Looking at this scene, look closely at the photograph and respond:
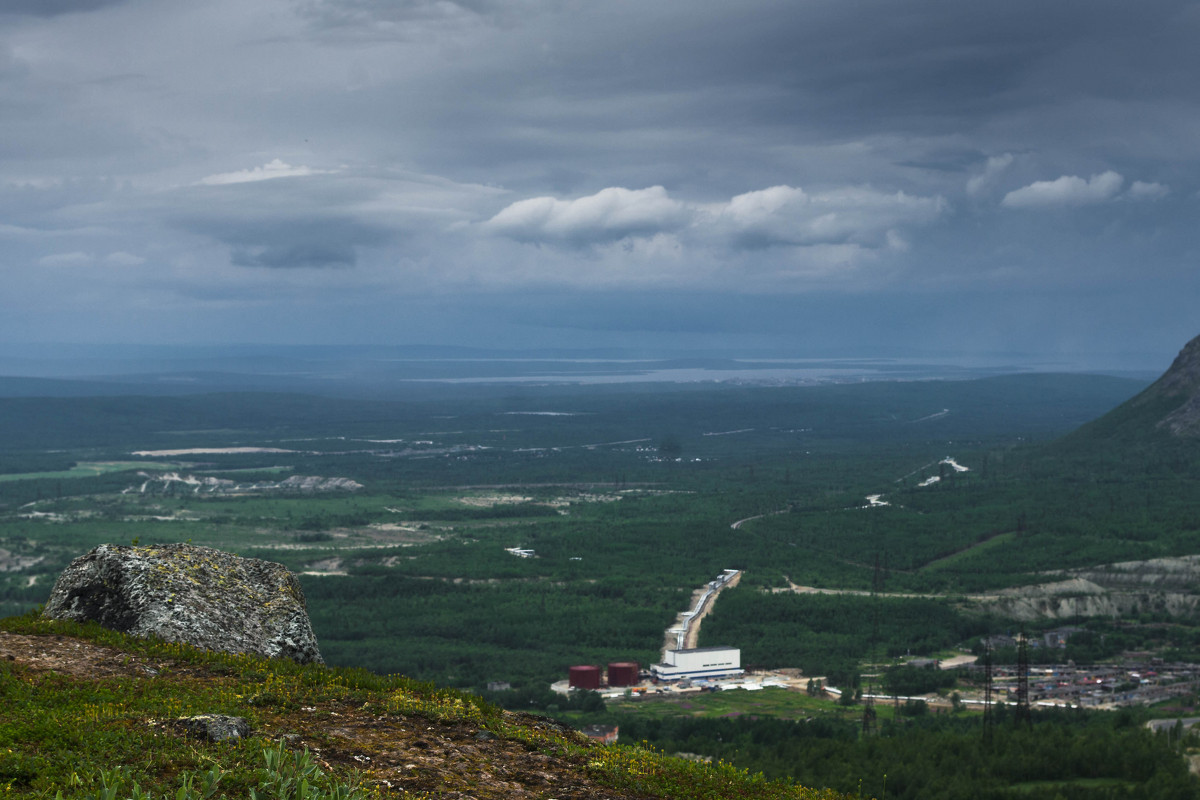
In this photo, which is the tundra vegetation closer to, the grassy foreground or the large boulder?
the large boulder

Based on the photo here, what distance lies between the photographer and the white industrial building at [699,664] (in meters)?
107

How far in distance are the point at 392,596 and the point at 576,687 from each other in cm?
4664

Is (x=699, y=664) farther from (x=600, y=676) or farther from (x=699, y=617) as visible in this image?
(x=699, y=617)

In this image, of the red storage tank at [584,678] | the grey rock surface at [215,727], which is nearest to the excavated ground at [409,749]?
the grey rock surface at [215,727]

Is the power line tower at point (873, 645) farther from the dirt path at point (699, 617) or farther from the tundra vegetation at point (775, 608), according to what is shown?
the dirt path at point (699, 617)

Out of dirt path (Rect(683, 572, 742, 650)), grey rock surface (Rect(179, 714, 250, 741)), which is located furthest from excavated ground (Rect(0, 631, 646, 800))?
dirt path (Rect(683, 572, 742, 650))

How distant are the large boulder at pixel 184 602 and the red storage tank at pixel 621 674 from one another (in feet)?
271

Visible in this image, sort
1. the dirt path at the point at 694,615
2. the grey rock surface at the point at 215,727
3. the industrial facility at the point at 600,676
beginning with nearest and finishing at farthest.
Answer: the grey rock surface at the point at 215,727, the industrial facility at the point at 600,676, the dirt path at the point at 694,615

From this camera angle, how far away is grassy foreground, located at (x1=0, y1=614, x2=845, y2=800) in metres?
13.2

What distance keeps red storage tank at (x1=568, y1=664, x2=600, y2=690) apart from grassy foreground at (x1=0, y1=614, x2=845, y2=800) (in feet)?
272

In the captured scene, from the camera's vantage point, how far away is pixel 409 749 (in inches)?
628

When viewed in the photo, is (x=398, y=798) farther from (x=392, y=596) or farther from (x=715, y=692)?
(x=392, y=596)

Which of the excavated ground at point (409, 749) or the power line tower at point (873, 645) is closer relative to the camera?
the excavated ground at point (409, 749)

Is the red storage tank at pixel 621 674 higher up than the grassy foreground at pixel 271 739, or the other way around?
the grassy foreground at pixel 271 739
